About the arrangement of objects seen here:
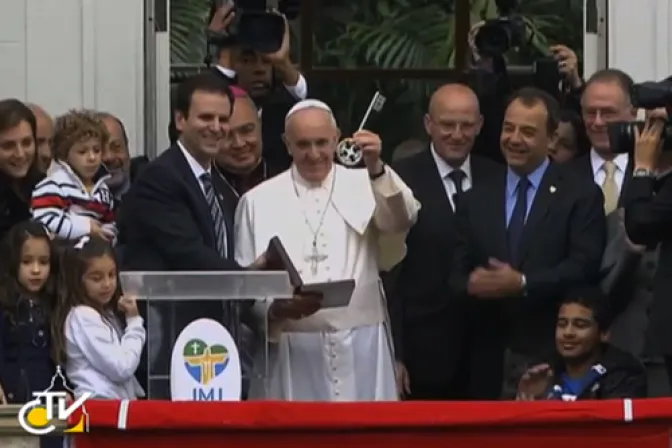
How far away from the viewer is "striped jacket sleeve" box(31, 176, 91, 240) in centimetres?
786

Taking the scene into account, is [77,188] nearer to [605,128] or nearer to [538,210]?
[538,210]

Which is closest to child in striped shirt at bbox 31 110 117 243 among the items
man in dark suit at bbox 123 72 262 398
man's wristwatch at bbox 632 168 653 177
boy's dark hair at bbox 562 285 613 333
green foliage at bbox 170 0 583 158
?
man in dark suit at bbox 123 72 262 398

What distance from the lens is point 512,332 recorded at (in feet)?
26.0

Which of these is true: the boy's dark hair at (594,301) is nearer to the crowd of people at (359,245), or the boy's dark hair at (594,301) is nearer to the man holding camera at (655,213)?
the crowd of people at (359,245)

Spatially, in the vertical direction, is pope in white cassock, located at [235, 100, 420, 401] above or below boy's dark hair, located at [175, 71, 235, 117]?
below

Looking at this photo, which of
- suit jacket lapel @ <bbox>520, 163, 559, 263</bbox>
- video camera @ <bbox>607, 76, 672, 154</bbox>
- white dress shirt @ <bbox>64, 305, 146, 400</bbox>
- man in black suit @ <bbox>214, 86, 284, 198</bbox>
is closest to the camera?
white dress shirt @ <bbox>64, 305, 146, 400</bbox>

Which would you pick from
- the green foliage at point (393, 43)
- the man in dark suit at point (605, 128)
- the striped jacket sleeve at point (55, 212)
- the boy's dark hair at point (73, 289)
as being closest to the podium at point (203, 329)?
the boy's dark hair at point (73, 289)

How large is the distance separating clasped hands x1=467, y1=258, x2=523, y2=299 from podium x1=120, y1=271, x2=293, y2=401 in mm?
882

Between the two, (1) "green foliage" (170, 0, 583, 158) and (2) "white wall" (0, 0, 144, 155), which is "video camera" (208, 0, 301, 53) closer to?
(2) "white wall" (0, 0, 144, 155)

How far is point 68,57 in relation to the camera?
31.4 feet

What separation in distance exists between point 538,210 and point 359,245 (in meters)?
0.71

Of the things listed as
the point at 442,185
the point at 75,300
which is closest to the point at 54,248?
the point at 75,300

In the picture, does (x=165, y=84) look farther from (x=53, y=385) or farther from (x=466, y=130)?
(x=53, y=385)

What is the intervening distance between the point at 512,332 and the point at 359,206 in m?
0.78
